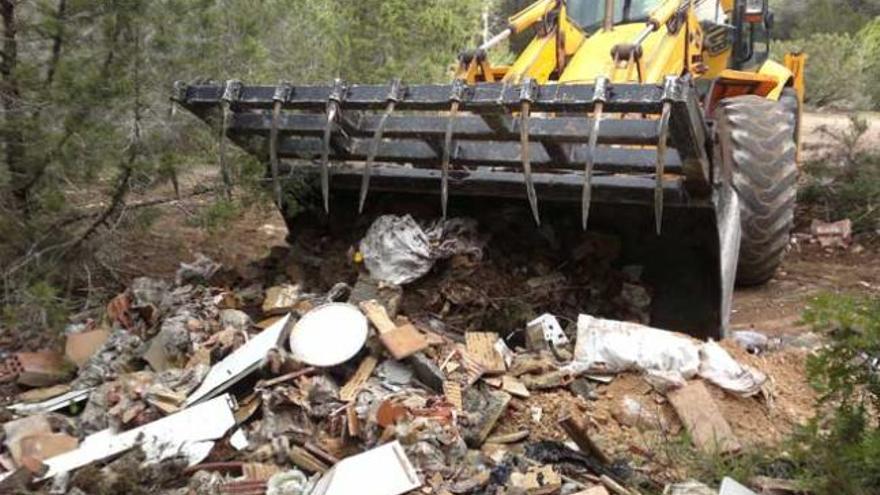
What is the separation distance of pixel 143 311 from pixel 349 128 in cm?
164

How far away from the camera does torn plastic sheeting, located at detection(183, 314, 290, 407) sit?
166 inches

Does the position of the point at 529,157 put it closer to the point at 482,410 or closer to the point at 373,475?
the point at 482,410

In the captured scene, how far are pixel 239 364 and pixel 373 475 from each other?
1200mm

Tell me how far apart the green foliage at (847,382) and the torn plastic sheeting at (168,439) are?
2493mm

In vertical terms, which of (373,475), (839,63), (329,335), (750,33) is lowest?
(373,475)

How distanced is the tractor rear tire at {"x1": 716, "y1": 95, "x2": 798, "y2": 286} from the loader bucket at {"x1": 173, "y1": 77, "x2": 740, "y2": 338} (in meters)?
0.35

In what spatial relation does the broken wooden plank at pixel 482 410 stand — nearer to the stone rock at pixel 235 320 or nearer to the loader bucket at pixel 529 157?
the loader bucket at pixel 529 157

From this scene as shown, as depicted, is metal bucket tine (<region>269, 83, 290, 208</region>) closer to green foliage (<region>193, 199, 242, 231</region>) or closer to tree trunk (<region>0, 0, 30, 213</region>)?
green foliage (<region>193, 199, 242, 231</region>)

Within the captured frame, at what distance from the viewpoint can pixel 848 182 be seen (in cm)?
880

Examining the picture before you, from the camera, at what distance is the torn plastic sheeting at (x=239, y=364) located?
4215mm

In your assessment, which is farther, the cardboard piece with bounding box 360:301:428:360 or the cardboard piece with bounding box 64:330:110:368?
the cardboard piece with bounding box 64:330:110:368

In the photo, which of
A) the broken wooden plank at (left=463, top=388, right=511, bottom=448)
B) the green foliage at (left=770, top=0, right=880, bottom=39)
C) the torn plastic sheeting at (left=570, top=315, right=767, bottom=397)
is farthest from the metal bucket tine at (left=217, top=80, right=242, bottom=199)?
the green foliage at (left=770, top=0, right=880, bottom=39)

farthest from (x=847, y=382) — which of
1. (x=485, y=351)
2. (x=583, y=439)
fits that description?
(x=485, y=351)

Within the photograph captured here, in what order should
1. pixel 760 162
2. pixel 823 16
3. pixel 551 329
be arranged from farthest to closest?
1. pixel 823 16
2. pixel 760 162
3. pixel 551 329
